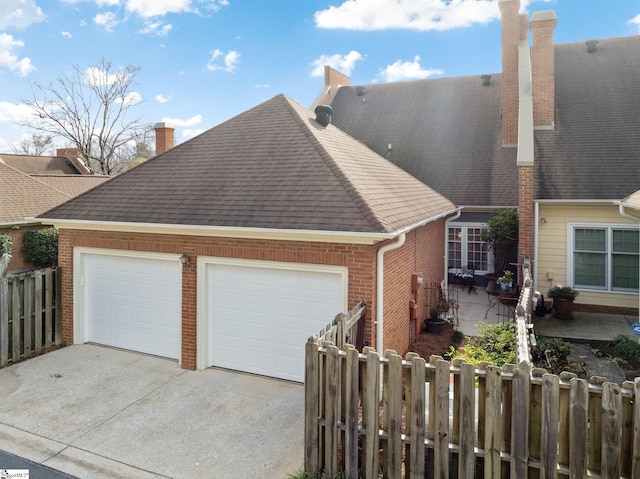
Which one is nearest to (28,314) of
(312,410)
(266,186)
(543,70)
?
(266,186)

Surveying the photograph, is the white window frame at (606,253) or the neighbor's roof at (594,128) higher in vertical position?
the neighbor's roof at (594,128)

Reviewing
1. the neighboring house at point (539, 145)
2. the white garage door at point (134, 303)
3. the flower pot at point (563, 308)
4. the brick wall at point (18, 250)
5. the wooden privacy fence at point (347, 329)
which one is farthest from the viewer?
the brick wall at point (18, 250)

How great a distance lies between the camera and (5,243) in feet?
48.2

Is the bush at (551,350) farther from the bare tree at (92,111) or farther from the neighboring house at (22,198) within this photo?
the bare tree at (92,111)

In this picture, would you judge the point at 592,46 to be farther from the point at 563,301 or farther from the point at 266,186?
the point at 266,186

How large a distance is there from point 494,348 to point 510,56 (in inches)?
524

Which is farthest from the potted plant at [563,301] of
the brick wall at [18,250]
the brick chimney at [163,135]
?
the brick wall at [18,250]

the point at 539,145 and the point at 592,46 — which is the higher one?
the point at 592,46

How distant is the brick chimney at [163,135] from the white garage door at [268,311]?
8.14m

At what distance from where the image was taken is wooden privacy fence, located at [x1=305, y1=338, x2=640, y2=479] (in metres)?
3.83

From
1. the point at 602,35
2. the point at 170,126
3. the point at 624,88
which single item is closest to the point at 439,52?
the point at 602,35

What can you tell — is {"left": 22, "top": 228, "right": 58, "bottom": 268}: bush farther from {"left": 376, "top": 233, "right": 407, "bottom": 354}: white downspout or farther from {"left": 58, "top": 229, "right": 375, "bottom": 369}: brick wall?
{"left": 376, "top": 233, "right": 407, "bottom": 354}: white downspout

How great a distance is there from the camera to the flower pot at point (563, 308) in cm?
1210

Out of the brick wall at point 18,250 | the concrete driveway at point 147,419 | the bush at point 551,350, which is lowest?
the concrete driveway at point 147,419
